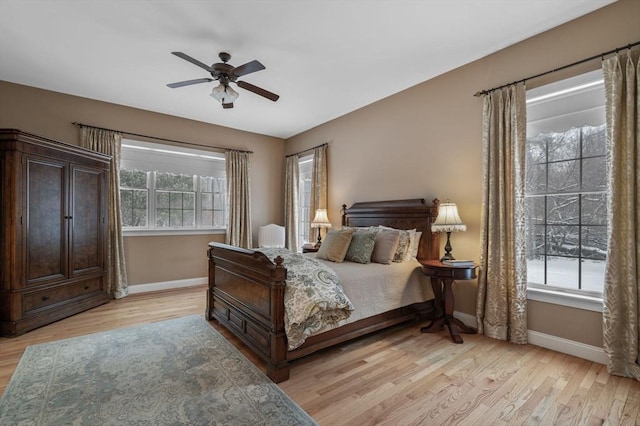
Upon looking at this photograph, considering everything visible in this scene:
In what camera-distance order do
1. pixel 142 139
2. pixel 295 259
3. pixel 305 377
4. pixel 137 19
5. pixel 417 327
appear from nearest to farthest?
1. pixel 305 377
2. pixel 137 19
3. pixel 295 259
4. pixel 417 327
5. pixel 142 139

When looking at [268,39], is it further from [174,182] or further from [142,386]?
[174,182]

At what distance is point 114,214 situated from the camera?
14.7 ft

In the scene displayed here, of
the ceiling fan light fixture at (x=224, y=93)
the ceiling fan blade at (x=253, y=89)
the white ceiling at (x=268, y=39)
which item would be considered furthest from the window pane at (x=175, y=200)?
the ceiling fan blade at (x=253, y=89)

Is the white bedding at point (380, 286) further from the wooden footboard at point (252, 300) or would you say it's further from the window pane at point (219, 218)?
the window pane at point (219, 218)

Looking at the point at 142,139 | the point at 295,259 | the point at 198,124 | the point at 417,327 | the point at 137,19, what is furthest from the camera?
the point at 198,124

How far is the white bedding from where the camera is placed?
2754 millimetres

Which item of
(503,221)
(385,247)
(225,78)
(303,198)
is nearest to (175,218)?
(303,198)

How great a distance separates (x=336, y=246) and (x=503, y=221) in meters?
1.72

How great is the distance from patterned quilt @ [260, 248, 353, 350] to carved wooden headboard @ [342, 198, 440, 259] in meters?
1.57

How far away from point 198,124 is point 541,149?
509 centimetres

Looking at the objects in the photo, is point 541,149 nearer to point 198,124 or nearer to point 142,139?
point 198,124

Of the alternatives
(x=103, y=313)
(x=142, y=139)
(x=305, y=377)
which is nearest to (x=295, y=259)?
(x=305, y=377)

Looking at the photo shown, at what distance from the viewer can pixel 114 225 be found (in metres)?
4.46

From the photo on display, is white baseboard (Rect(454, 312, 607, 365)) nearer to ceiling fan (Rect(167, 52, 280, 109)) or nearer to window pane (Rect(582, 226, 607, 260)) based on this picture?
window pane (Rect(582, 226, 607, 260))
